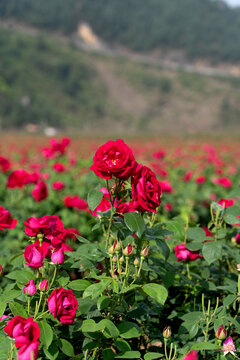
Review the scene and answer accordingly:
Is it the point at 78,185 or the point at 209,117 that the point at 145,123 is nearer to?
the point at 209,117

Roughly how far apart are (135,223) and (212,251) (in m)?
0.40

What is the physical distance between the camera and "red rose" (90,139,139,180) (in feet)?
3.87

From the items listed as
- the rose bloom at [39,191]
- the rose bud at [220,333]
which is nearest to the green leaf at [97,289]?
the rose bud at [220,333]

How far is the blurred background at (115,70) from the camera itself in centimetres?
7394

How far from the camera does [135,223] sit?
119 centimetres

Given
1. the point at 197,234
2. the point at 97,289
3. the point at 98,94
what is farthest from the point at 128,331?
the point at 98,94

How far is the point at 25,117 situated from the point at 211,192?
65.6m

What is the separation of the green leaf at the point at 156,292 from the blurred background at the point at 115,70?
43812mm

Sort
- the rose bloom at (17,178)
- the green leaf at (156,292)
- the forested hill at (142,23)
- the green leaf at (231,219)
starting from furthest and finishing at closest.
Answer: the forested hill at (142,23) < the rose bloom at (17,178) < the green leaf at (231,219) < the green leaf at (156,292)

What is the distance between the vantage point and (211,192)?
516 cm

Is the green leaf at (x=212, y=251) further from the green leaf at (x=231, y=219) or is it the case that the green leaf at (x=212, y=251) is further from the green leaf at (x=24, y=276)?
the green leaf at (x=24, y=276)

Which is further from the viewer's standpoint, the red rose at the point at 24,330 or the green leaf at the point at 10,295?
the green leaf at the point at 10,295

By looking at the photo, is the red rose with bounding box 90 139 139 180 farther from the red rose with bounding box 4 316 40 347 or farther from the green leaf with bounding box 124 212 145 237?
the red rose with bounding box 4 316 40 347

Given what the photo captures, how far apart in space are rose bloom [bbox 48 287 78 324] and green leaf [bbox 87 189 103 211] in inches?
10.8
